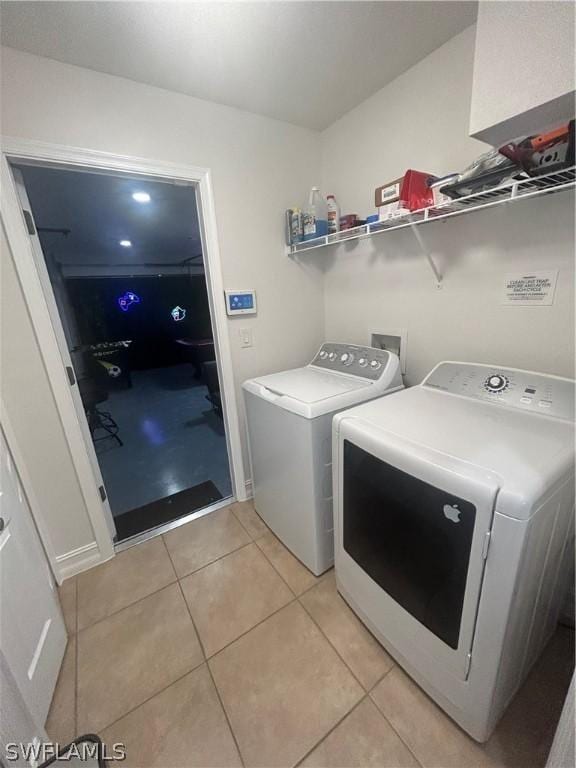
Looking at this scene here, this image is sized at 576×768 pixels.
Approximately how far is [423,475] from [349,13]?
1.69m

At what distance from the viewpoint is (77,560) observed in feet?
5.57

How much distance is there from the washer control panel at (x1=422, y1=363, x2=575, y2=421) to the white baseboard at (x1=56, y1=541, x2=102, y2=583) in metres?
2.03

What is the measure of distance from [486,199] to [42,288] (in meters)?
1.92

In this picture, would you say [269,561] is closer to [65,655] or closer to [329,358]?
[65,655]

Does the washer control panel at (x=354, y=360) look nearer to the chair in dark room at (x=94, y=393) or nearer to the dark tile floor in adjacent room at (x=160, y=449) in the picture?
the dark tile floor in adjacent room at (x=160, y=449)

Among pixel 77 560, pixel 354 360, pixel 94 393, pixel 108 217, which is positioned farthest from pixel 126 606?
pixel 108 217

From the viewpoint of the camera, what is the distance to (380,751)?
968 millimetres

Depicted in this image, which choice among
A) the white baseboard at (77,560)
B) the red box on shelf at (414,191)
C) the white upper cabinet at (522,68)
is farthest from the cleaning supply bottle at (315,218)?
the white baseboard at (77,560)

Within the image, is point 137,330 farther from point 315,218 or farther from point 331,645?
point 331,645

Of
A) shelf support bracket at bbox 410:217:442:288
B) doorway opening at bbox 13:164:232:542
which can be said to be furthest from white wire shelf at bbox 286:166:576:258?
doorway opening at bbox 13:164:232:542

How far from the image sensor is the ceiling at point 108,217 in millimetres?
2486

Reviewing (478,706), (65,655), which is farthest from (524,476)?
(65,655)

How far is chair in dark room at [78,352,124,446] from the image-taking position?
3006 mm

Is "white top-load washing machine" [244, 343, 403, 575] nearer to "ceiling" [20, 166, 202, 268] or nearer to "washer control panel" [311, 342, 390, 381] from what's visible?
"washer control panel" [311, 342, 390, 381]
